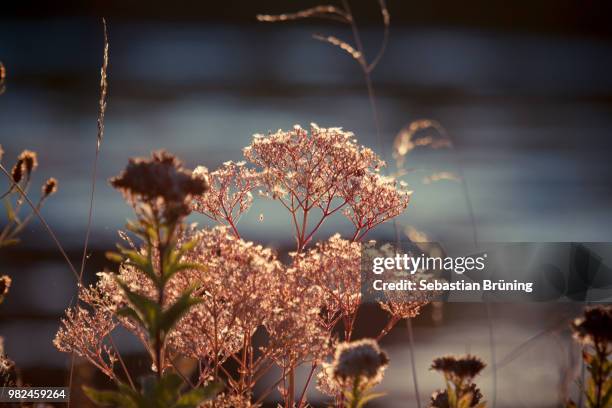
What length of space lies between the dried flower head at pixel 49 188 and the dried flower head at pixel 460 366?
1.34m

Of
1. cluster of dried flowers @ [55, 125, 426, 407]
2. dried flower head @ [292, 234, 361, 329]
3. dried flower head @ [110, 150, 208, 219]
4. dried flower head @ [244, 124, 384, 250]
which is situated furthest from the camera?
dried flower head @ [244, 124, 384, 250]

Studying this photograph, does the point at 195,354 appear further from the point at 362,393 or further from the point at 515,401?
the point at 515,401

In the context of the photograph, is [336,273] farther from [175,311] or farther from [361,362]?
[175,311]

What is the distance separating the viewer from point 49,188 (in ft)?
7.84

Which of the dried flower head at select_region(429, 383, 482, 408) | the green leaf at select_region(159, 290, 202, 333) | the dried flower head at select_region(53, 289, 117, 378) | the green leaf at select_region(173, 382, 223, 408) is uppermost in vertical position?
the dried flower head at select_region(53, 289, 117, 378)

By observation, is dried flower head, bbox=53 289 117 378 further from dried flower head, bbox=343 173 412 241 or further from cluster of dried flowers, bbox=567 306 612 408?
cluster of dried flowers, bbox=567 306 612 408

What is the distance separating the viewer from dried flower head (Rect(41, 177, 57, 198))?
2.37 meters

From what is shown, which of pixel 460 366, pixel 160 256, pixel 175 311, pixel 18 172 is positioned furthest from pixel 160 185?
pixel 460 366

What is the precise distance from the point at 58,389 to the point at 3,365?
0.61 m

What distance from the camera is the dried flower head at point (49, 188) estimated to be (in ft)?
7.77

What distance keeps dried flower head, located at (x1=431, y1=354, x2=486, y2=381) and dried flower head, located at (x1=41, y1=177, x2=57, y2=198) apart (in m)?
1.34

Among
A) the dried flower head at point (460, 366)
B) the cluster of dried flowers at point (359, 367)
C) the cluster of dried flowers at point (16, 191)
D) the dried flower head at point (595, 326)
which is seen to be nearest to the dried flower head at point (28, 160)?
the cluster of dried flowers at point (16, 191)

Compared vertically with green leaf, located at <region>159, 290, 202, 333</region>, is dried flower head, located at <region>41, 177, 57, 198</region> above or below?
above

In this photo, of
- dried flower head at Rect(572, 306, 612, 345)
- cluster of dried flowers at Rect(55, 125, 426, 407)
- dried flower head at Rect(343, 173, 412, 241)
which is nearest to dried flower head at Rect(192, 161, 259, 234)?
cluster of dried flowers at Rect(55, 125, 426, 407)
